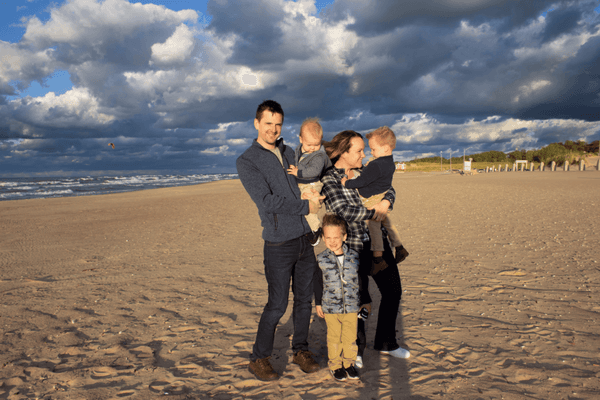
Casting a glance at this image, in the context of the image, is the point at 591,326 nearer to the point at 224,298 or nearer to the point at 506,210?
the point at 224,298

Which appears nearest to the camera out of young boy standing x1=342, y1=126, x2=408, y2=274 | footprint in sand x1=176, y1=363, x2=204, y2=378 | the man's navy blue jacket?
the man's navy blue jacket

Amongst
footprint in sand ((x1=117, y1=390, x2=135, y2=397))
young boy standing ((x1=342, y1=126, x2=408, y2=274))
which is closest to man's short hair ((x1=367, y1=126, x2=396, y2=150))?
young boy standing ((x1=342, y1=126, x2=408, y2=274))

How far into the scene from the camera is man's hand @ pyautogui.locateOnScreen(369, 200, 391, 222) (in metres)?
3.25

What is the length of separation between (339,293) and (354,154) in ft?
4.54

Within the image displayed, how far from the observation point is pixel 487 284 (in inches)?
238

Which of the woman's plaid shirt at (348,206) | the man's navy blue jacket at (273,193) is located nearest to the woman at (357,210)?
the woman's plaid shirt at (348,206)

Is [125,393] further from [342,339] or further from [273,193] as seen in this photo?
[273,193]

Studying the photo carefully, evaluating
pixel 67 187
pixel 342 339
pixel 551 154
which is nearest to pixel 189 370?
pixel 342 339

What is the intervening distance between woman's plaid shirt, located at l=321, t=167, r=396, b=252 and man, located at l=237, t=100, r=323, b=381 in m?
0.19

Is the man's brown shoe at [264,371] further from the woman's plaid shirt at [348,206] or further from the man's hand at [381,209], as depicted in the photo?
the man's hand at [381,209]

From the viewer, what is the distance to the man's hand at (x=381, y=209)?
325 cm

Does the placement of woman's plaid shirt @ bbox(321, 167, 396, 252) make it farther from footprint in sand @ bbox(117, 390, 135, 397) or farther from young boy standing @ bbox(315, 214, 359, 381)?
footprint in sand @ bbox(117, 390, 135, 397)

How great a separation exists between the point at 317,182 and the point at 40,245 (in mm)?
10717

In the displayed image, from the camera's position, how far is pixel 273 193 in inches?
122
